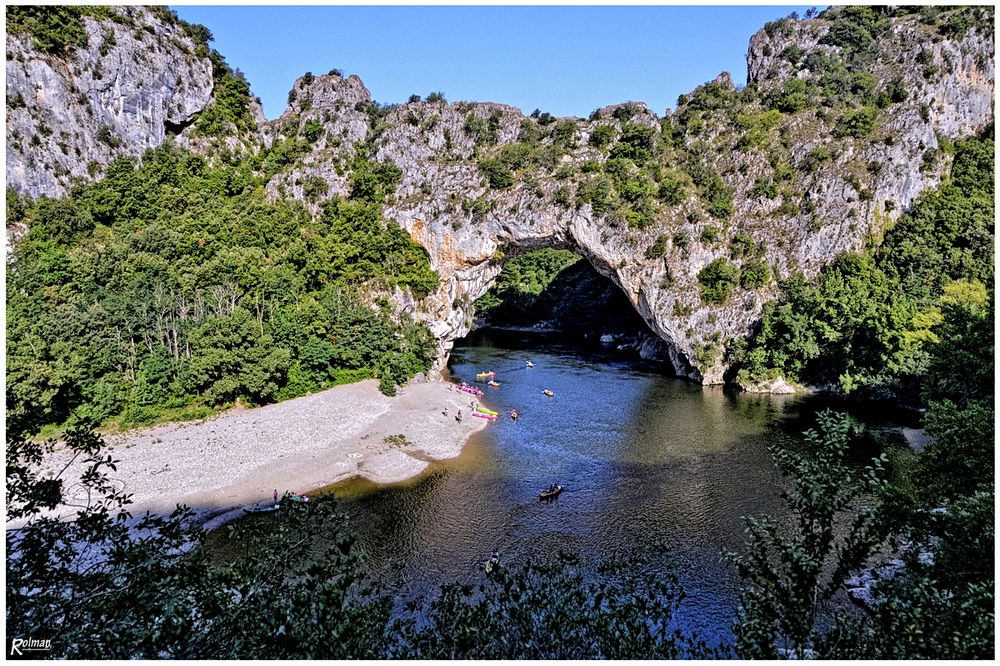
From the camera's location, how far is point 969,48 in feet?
170

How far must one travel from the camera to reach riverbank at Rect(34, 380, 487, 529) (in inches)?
982

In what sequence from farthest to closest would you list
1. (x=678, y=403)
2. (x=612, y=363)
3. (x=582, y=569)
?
(x=612, y=363), (x=678, y=403), (x=582, y=569)

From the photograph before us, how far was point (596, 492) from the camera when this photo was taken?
86.5 ft

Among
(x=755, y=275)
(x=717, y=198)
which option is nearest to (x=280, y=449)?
(x=755, y=275)

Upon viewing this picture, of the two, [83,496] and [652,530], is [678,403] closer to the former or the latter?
[652,530]

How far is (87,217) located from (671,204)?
47578 millimetres

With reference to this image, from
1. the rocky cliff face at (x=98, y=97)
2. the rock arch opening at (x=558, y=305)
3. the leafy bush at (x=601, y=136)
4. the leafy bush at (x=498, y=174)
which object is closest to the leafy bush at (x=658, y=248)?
the leafy bush at (x=601, y=136)

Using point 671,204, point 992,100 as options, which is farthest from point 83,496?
point 992,100

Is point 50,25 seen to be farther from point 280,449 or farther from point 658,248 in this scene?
point 658,248

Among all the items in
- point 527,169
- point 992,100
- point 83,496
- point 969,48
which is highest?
point 969,48

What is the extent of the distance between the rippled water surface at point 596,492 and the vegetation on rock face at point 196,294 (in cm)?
1270

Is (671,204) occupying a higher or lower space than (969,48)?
lower

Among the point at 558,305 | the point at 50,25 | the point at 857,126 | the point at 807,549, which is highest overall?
the point at 50,25

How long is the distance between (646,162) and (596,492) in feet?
117
